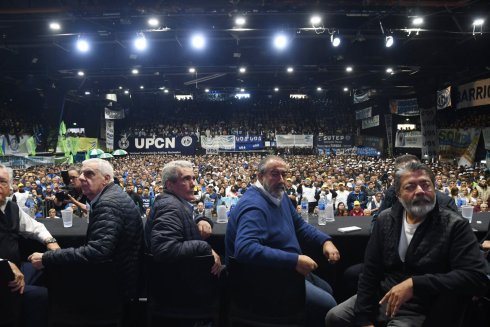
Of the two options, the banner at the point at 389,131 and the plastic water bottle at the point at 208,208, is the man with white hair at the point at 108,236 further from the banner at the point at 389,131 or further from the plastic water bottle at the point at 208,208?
the banner at the point at 389,131

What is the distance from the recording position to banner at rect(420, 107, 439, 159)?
20.7 m

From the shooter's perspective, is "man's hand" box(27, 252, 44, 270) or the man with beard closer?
the man with beard

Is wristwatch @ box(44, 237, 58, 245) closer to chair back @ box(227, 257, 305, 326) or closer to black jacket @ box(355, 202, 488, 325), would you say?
chair back @ box(227, 257, 305, 326)

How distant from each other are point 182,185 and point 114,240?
582 mm

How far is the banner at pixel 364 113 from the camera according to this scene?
94.0 feet

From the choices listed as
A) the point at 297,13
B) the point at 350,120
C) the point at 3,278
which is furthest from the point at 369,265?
the point at 350,120

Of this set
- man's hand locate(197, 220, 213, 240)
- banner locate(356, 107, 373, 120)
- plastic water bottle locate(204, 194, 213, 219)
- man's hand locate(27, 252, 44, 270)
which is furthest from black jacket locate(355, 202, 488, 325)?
banner locate(356, 107, 373, 120)

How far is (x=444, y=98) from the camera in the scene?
18547 mm

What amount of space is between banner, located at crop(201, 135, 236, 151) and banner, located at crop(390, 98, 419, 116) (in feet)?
37.6

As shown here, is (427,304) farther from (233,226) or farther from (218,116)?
(218,116)

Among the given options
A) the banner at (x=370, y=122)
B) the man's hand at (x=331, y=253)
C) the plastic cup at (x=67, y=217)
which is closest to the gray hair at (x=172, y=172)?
the man's hand at (x=331, y=253)

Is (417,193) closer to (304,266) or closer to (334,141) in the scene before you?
(304,266)

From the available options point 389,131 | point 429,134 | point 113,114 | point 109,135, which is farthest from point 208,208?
point 113,114

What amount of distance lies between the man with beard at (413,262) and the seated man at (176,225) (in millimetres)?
933
